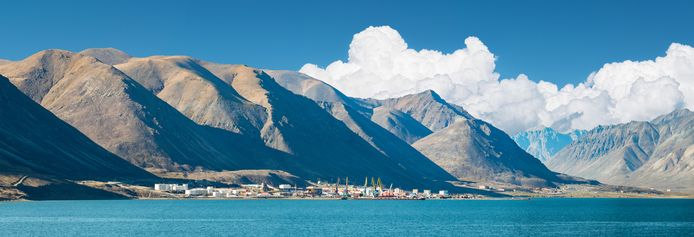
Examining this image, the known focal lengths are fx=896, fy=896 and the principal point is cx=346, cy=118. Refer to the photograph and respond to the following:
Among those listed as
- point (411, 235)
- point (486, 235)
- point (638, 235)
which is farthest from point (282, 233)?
point (638, 235)

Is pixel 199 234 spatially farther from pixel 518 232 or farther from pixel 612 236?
pixel 612 236

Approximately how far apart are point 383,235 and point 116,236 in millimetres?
54773

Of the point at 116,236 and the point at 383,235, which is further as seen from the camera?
the point at 383,235

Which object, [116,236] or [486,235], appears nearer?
[116,236]

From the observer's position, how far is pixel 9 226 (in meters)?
194

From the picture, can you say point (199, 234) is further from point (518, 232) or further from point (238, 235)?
point (518, 232)

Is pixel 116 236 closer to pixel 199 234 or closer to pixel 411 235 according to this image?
pixel 199 234

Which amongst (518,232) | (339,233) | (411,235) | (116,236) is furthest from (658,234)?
(116,236)

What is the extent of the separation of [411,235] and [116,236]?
60846mm

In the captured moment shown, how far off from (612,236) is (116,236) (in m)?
101

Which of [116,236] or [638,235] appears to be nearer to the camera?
[116,236]

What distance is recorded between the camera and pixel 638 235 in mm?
191625

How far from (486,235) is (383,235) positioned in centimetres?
2247

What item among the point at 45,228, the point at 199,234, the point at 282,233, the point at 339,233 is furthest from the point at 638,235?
the point at 45,228
